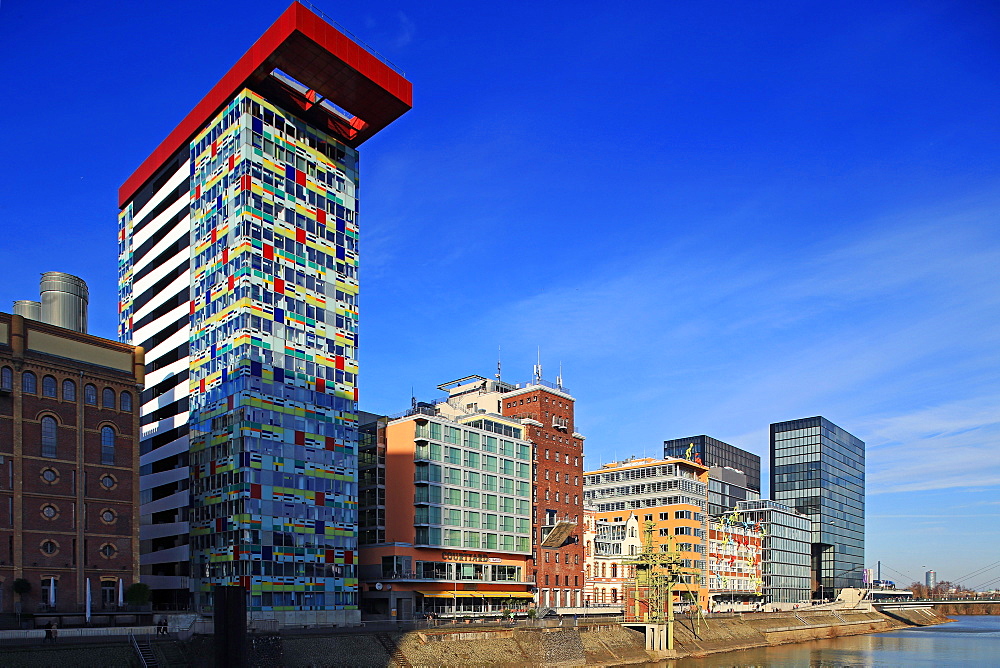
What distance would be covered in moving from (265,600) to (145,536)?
25789 mm

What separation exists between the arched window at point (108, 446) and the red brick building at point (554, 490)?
65628 millimetres

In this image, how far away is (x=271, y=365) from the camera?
96688 mm

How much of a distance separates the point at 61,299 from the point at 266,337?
22.7 m

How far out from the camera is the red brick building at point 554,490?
433 feet

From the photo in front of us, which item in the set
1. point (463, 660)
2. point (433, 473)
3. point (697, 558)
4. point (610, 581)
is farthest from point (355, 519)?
point (697, 558)

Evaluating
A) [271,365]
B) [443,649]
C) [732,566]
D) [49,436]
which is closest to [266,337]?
[271,365]

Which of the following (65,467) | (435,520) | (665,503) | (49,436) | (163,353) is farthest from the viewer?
(665,503)

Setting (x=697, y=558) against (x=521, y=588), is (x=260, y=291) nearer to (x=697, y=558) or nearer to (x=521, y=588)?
(x=521, y=588)

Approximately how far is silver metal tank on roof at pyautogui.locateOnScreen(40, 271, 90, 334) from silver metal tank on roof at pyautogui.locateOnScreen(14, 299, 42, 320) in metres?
0.87

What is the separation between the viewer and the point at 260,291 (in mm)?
97000

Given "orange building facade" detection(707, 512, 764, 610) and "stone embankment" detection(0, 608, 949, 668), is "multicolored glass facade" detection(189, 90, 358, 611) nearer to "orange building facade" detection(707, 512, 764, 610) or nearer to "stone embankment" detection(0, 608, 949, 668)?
"stone embankment" detection(0, 608, 949, 668)

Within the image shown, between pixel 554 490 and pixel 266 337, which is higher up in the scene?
pixel 266 337

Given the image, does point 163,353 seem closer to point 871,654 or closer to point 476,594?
point 476,594

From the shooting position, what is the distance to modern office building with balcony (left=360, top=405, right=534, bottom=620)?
111 metres
